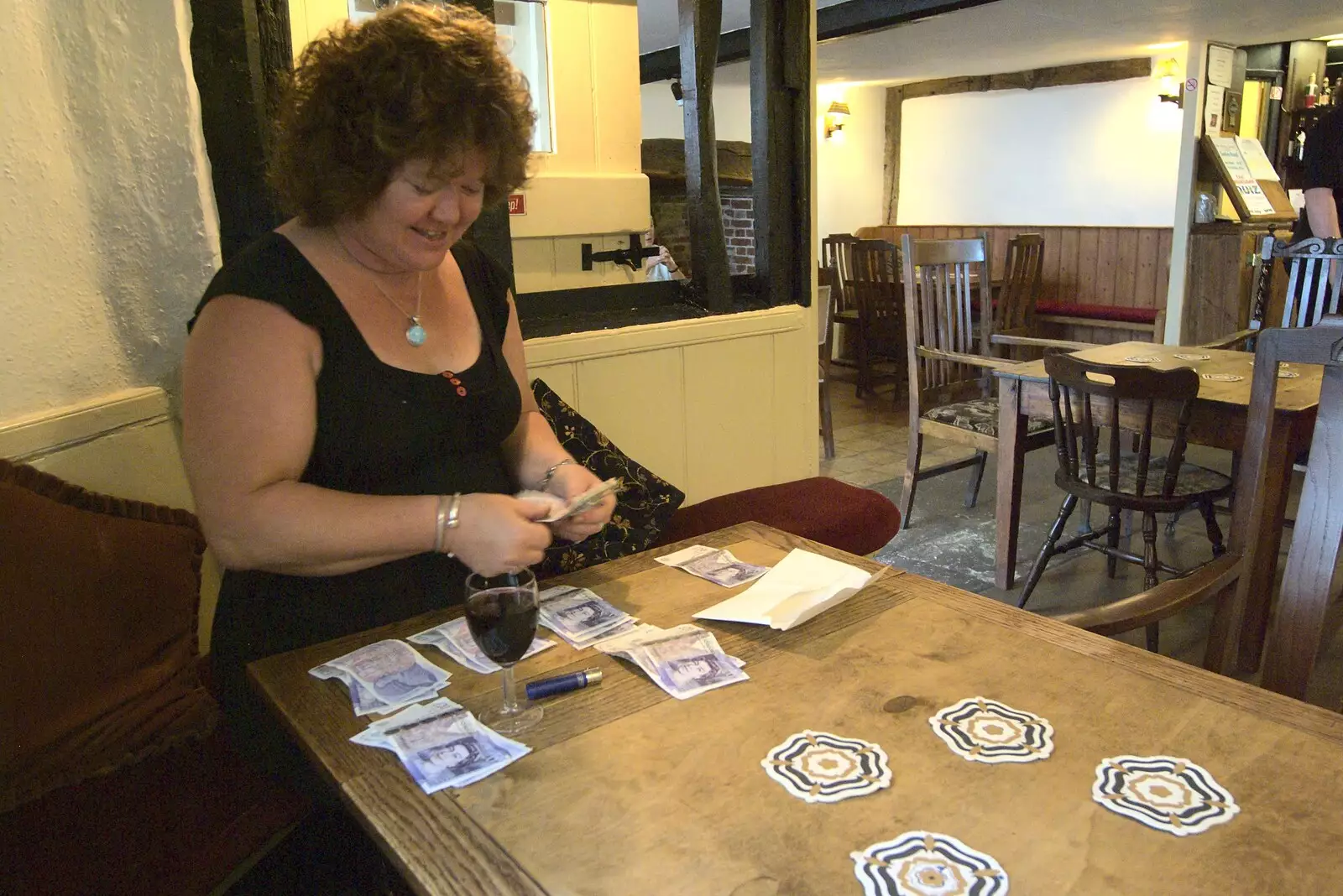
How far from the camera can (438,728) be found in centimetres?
97

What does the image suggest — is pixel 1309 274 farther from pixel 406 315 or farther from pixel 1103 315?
pixel 1103 315

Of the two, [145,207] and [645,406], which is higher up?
[145,207]

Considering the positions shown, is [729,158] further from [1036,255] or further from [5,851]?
[5,851]

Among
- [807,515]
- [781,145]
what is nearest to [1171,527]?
[807,515]

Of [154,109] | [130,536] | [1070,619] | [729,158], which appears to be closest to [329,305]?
[130,536]

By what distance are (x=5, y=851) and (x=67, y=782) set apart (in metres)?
0.12

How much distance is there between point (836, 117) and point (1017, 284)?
333 cm

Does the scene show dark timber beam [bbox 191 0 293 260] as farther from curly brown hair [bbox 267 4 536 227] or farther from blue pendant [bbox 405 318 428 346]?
blue pendant [bbox 405 318 428 346]

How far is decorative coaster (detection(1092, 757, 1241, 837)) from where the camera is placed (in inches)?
31.7

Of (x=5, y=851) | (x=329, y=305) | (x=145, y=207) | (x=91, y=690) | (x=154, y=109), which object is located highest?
(x=154, y=109)

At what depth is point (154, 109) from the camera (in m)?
1.65

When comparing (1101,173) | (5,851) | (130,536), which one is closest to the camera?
(5,851)

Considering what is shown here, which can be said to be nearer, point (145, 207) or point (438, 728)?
point (438, 728)

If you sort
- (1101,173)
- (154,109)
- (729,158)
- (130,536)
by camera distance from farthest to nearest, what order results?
(1101,173)
(729,158)
(154,109)
(130,536)
